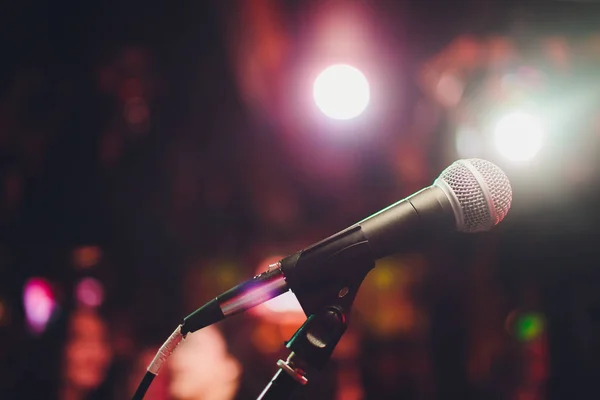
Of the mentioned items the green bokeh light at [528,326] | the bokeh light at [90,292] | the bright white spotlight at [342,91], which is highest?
the bright white spotlight at [342,91]

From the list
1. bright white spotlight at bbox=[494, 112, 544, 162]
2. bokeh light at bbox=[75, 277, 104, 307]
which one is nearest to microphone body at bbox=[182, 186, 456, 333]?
bright white spotlight at bbox=[494, 112, 544, 162]

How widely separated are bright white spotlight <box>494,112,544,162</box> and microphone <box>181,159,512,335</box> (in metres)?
2.20

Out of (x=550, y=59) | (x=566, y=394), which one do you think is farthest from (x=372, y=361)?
(x=550, y=59)

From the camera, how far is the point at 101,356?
2777 mm

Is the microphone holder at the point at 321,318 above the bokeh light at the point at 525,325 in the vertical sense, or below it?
above

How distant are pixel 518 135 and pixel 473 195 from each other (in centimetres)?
227

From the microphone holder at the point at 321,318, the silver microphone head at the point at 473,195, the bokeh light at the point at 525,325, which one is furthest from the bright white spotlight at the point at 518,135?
the microphone holder at the point at 321,318

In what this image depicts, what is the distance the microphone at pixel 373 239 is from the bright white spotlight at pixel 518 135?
86.7 inches

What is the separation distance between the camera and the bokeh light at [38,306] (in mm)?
2809

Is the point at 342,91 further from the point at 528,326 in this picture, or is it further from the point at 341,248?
the point at 341,248

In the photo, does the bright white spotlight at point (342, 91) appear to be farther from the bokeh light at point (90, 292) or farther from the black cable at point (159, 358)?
the black cable at point (159, 358)

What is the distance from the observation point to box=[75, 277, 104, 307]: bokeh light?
2.88 meters

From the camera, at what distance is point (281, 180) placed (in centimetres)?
323

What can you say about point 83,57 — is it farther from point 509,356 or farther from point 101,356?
point 509,356
